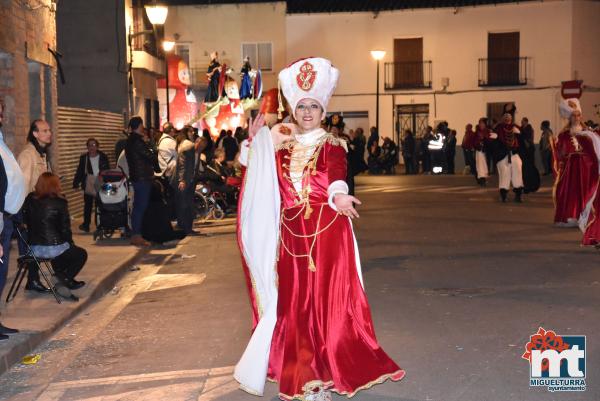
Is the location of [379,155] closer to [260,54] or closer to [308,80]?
[260,54]

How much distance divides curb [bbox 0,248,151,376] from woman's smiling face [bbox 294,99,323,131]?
3.21 metres

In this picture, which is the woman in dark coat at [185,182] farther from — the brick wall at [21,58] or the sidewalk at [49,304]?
the brick wall at [21,58]

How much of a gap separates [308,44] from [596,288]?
3490 centimetres

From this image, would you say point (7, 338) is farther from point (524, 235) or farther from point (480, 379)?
point (524, 235)

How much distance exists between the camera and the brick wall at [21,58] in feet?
48.4

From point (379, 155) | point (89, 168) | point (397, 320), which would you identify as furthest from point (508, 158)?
point (379, 155)

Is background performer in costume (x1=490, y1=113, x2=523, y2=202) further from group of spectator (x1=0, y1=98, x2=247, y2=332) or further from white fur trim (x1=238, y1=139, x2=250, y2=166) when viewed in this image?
white fur trim (x1=238, y1=139, x2=250, y2=166)

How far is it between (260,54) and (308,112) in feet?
128

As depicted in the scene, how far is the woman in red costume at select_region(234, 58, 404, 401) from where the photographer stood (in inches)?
229

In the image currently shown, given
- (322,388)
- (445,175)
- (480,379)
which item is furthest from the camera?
(445,175)

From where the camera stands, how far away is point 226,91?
3033 centimetres

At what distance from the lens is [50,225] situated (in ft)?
31.9

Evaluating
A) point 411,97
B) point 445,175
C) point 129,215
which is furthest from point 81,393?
point 411,97

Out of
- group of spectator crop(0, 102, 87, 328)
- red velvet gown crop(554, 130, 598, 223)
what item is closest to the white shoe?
group of spectator crop(0, 102, 87, 328)
